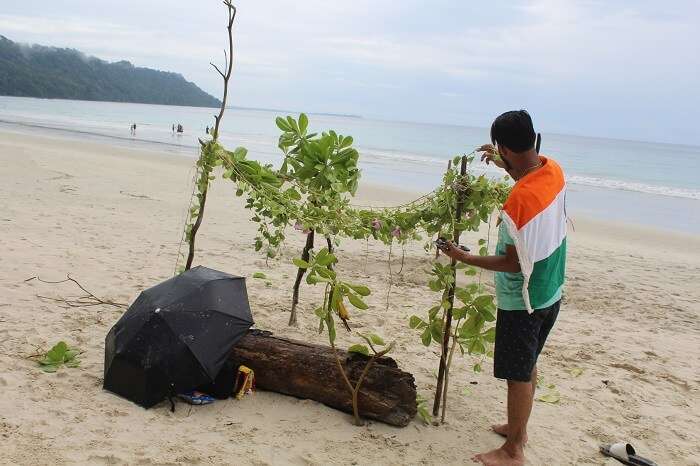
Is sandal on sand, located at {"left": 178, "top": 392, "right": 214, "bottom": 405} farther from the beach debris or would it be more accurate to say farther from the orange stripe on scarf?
the orange stripe on scarf

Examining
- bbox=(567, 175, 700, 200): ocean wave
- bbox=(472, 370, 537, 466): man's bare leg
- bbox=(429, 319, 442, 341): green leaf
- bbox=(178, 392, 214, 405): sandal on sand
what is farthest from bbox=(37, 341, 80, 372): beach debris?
bbox=(567, 175, 700, 200): ocean wave

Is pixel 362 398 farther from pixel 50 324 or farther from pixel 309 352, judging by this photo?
pixel 50 324

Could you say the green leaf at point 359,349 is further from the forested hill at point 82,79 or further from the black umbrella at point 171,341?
the forested hill at point 82,79

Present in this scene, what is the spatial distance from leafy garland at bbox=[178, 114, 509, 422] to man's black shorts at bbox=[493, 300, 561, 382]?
28 centimetres

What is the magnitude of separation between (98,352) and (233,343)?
3.62ft

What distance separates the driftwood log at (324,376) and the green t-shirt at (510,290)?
0.75m

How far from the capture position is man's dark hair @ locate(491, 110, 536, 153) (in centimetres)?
267

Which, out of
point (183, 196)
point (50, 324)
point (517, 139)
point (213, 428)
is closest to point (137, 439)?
point (213, 428)

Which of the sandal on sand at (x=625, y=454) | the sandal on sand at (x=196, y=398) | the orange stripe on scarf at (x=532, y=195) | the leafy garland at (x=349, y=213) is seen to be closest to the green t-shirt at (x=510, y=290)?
the orange stripe on scarf at (x=532, y=195)

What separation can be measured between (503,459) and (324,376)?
3.49ft

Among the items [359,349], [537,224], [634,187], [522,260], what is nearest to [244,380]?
[359,349]

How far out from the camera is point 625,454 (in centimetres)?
321

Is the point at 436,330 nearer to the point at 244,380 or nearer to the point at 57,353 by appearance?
the point at 244,380

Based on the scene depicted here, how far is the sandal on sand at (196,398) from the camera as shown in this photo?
10.8 ft
